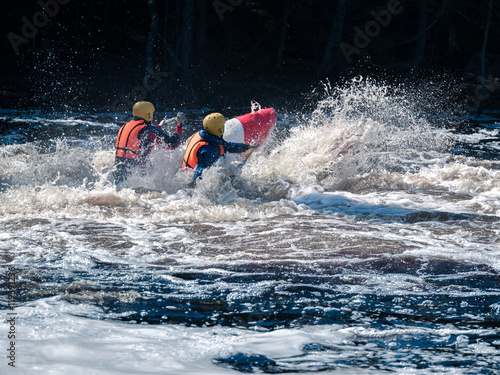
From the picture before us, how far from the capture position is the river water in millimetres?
3254

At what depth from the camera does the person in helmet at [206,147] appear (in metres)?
7.85

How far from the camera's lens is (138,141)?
7.86 meters

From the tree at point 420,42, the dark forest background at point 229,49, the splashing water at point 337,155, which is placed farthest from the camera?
the tree at point 420,42

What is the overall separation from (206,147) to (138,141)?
0.97 metres

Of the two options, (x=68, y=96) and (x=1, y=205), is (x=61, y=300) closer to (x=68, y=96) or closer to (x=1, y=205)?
(x=1, y=205)

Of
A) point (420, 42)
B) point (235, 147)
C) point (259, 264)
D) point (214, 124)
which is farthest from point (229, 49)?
point (259, 264)

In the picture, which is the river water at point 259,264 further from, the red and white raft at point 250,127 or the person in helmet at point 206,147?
the red and white raft at point 250,127

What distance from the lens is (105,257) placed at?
5.05m

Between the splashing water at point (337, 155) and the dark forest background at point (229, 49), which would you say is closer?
the splashing water at point (337, 155)

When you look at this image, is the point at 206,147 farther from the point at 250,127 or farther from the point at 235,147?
the point at 250,127

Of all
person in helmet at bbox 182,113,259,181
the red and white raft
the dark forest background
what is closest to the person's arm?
person in helmet at bbox 182,113,259,181

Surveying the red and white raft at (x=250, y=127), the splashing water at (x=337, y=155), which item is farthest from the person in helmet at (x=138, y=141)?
the splashing water at (x=337, y=155)

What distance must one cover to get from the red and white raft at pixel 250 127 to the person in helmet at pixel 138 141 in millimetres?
1275

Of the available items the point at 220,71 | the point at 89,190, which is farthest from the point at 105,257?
the point at 220,71
